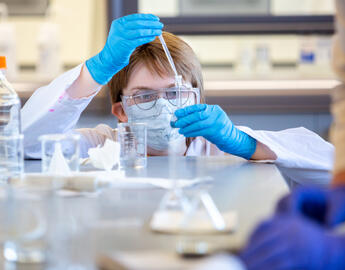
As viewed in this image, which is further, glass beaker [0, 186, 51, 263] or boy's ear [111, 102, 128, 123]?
boy's ear [111, 102, 128, 123]

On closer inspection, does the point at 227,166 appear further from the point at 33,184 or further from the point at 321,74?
the point at 321,74

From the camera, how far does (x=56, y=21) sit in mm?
3799

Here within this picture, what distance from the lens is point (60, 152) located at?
1.27 m

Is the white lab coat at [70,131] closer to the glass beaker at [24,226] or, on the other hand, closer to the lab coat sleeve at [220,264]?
the glass beaker at [24,226]

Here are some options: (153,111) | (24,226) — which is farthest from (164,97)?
(24,226)

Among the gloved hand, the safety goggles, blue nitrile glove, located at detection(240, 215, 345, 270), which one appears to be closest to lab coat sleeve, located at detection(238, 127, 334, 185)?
the safety goggles

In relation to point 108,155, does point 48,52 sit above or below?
above

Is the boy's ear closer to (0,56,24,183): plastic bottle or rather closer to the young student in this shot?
the young student

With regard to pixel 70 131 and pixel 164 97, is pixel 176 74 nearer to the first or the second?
A: pixel 164 97

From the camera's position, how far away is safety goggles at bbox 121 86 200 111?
1.68 metres

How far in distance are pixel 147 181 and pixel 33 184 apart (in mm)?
438

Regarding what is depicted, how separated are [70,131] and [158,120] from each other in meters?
0.30

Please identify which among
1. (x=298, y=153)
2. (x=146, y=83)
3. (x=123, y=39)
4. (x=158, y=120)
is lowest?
(x=298, y=153)

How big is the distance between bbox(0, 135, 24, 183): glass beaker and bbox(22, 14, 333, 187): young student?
21 centimetres
